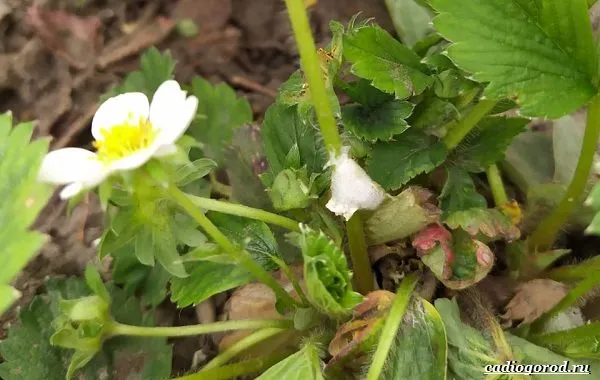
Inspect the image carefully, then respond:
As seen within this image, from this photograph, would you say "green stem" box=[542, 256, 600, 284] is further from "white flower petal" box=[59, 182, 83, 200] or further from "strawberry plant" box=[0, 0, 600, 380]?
"white flower petal" box=[59, 182, 83, 200]

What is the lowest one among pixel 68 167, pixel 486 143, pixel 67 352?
pixel 67 352

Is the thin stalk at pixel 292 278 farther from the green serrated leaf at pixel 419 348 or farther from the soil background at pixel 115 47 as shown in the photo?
the soil background at pixel 115 47

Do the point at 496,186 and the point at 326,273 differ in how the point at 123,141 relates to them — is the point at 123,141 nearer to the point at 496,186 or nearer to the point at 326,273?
the point at 326,273

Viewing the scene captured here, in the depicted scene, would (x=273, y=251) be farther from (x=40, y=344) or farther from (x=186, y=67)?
(x=186, y=67)

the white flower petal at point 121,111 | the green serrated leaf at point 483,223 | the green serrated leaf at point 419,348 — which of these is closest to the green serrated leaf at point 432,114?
the green serrated leaf at point 483,223

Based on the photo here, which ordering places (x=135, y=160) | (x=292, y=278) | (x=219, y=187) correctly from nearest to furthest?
(x=135, y=160) → (x=292, y=278) → (x=219, y=187)

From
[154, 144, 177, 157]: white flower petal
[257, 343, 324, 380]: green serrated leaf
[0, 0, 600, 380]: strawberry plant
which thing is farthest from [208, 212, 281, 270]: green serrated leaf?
[154, 144, 177, 157]: white flower petal

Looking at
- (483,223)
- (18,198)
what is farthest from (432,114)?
(18,198)
